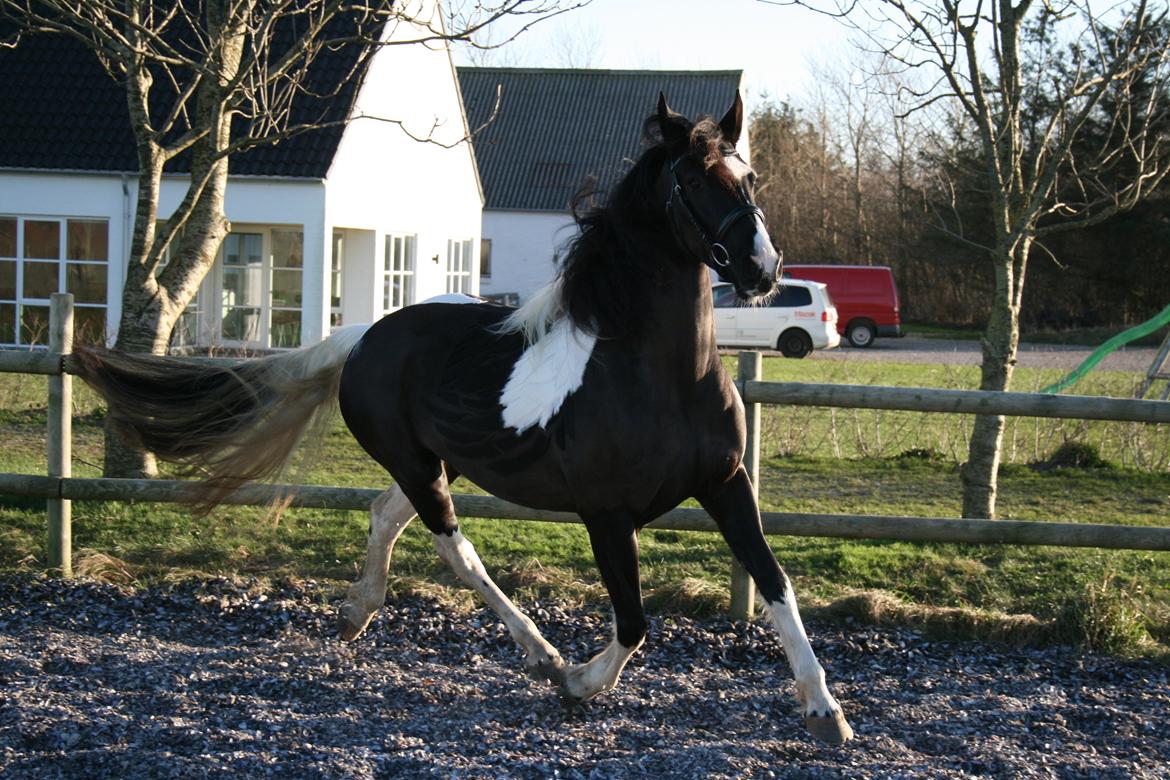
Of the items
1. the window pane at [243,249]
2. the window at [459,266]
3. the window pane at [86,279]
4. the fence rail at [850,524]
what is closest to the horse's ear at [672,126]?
the fence rail at [850,524]

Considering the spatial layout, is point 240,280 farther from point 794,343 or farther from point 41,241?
point 794,343

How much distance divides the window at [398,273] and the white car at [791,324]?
21.0ft

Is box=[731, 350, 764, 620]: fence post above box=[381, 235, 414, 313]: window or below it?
below

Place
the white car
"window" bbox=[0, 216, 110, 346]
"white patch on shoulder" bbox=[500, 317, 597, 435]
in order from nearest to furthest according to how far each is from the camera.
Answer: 1. "white patch on shoulder" bbox=[500, 317, 597, 435]
2. "window" bbox=[0, 216, 110, 346]
3. the white car

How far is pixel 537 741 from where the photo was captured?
3914mm

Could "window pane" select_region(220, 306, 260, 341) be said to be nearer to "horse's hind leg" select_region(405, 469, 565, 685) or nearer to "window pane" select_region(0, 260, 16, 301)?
"window pane" select_region(0, 260, 16, 301)

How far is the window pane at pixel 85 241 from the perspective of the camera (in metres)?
18.4

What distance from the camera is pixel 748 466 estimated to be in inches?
230

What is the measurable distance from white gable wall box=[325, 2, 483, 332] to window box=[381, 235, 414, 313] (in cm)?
17

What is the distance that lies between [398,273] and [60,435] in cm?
1615

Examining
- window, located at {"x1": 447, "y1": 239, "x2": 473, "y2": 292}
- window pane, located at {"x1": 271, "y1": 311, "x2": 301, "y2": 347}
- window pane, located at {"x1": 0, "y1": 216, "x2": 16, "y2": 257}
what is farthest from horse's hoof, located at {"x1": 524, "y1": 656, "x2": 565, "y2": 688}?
window, located at {"x1": 447, "y1": 239, "x2": 473, "y2": 292}

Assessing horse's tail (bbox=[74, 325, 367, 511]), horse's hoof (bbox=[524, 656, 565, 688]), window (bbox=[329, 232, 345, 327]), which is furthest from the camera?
window (bbox=[329, 232, 345, 327])

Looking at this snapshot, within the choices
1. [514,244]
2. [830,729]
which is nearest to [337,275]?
[514,244]

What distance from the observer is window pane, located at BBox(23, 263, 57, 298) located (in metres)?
18.4
